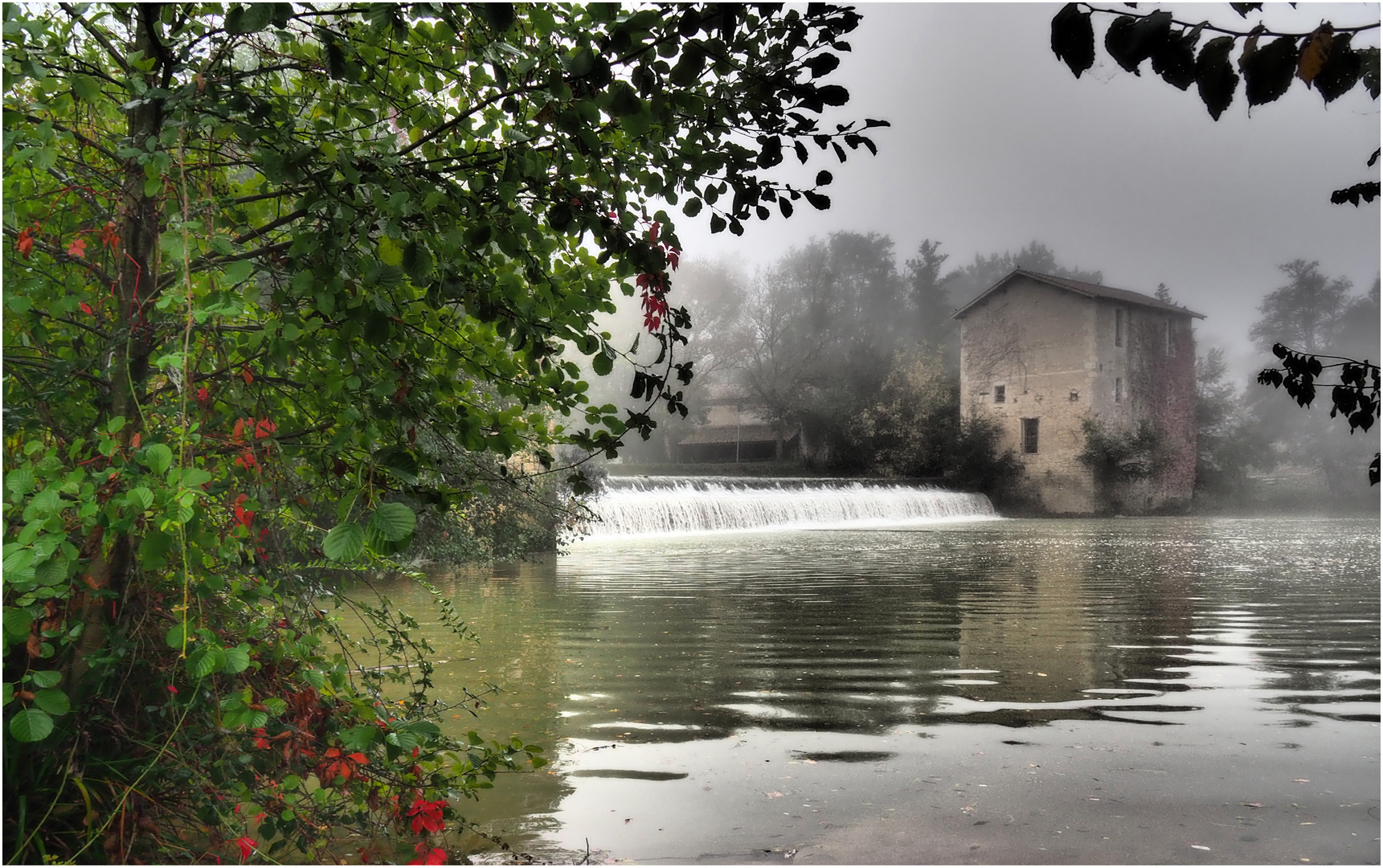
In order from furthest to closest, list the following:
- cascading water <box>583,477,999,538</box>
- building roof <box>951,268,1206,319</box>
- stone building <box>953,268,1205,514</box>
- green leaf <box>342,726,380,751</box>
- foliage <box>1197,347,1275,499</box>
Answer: foliage <box>1197,347,1275,499</box>
stone building <box>953,268,1205,514</box>
building roof <box>951,268,1206,319</box>
cascading water <box>583,477,999,538</box>
green leaf <box>342,726,380,751</box>

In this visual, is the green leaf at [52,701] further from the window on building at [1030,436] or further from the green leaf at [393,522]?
the window on building at [1030,436]

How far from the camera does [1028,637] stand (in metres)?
8.21

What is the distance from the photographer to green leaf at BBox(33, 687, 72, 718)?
2121 millimetres

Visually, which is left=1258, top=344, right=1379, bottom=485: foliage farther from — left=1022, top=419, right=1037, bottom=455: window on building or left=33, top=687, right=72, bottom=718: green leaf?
left=1022, top=419, right=1037, bottom=455: window on building

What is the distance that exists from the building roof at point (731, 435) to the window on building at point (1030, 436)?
43.5 feet

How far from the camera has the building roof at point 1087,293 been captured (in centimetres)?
3703

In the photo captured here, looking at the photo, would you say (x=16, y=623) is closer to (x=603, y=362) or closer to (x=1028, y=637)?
(x=603, y=362)

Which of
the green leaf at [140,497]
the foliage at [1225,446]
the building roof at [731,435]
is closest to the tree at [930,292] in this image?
the building roof at [731,435]

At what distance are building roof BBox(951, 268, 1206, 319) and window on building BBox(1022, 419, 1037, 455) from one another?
5210 millimetres

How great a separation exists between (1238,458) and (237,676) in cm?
4462

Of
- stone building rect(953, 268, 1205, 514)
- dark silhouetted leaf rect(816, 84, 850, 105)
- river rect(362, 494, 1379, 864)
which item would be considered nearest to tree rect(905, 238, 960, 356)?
stone building rect(953, 268, 1205, 514)

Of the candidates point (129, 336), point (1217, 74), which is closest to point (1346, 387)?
point (1217, 74)

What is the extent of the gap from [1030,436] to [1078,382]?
2840 millimetres

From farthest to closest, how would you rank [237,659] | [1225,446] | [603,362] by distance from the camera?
1. [1225,446]
2. [603,362]
3. [237,659]
